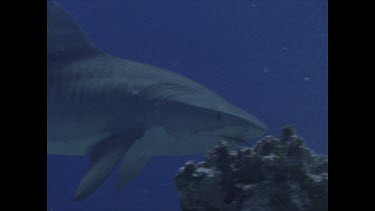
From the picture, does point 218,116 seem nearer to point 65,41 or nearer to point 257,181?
point 257,181

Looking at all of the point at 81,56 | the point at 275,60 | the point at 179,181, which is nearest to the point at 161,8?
the point at 275,60

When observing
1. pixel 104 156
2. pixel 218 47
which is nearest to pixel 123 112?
pixel 104 156

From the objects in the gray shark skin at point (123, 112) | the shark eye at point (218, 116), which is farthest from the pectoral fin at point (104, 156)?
the shark eye at point (218, 116)

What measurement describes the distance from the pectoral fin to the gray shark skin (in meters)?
0.01

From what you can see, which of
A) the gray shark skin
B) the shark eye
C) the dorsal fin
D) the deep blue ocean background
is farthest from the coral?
the deep blue ocean background

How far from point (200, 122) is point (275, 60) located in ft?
161

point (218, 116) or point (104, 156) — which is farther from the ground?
point (218, 116)

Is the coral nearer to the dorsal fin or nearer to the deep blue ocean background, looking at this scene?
the dorsal fin

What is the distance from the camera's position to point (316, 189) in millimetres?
3939

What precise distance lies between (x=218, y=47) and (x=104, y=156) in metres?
40.8

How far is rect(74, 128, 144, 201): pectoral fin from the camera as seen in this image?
16.8 feet

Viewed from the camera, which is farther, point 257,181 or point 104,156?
point 104,156

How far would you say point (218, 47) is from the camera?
45875 millimetres
